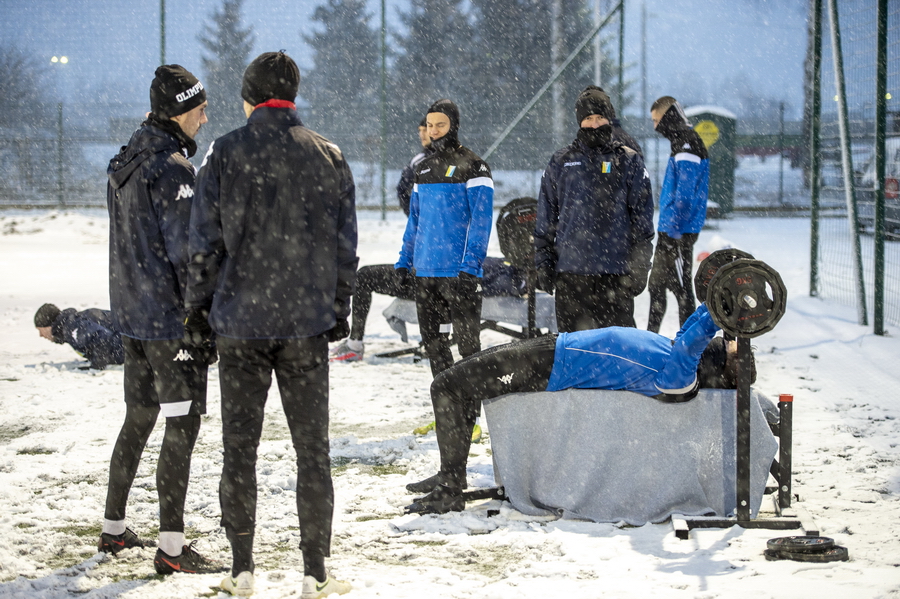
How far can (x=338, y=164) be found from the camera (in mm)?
3078

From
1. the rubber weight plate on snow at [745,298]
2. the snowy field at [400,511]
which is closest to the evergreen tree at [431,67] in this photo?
the snowy field at [400,511]

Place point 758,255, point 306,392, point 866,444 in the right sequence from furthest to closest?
1. point 758,255
2. point 866,444
3. point 306,392

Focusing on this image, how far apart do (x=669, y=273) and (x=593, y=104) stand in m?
2.34

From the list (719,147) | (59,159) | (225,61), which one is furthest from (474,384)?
(719,147)

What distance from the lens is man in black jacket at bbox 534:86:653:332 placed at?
5152 mm

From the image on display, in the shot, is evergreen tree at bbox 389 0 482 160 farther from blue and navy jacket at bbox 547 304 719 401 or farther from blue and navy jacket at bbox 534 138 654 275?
blue and navy jacket at bbox 547 304 719 401

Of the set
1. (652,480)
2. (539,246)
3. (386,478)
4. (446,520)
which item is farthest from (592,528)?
(539,246)

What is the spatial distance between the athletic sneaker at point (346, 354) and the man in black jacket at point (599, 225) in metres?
2.93

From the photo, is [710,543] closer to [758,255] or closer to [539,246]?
[539,246]

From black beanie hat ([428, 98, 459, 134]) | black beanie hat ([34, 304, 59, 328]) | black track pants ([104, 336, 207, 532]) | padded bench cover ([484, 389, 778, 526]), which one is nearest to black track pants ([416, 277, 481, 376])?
black beanie hat ([428, 98, 459, 134])

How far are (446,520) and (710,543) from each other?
1163 mm

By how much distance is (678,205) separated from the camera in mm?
6812

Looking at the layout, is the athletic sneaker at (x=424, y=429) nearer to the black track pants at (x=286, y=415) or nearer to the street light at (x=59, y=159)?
the black track pants at (x=286, y=415)

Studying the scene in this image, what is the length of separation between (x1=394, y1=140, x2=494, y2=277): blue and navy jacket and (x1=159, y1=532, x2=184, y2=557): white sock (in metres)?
2.29
